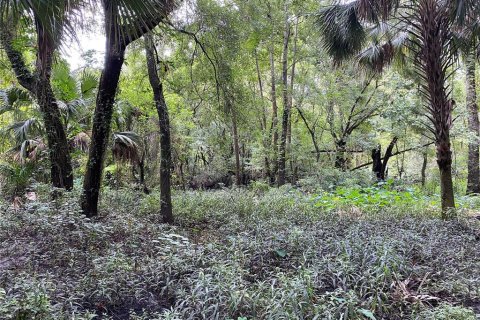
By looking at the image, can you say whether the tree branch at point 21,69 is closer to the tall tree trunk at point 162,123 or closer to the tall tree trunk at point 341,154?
the tall tree trunk at point 162,123

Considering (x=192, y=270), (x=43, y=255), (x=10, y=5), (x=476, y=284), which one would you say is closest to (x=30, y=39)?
(x=10, y=5)

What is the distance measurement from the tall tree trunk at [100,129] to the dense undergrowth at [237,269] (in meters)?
0.34

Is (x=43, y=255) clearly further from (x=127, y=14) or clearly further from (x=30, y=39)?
(x=30, y=39)

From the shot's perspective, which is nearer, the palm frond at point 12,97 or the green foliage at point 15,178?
→ the green foliage at point 15,178

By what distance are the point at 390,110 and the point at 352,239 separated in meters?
8.69

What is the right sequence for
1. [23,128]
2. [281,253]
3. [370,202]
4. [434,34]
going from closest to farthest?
[281,253], [434,34], [23,128], [370,202]

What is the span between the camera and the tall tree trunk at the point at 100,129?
205 inches

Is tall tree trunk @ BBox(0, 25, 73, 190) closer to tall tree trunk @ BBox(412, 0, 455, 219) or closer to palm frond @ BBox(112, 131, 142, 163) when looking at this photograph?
palm frond @ BBox(112, 131, 142, 163)

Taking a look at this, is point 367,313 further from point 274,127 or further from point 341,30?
point 274,127

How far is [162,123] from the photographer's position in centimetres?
Result: 591

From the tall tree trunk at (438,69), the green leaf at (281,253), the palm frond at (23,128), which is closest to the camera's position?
the green leaf at (281,253)

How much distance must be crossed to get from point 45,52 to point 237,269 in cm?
307

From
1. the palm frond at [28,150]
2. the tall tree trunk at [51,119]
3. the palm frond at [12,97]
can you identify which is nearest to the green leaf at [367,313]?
the tall tree trunk at [51,119]

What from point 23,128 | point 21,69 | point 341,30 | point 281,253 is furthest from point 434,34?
point 23,128
